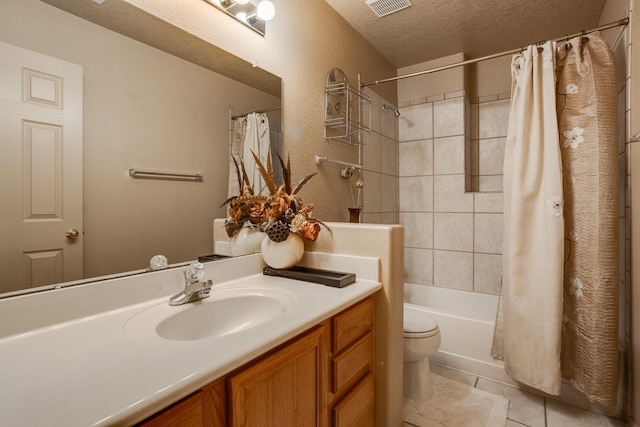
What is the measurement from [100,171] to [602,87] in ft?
6.92

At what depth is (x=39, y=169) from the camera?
76 cm

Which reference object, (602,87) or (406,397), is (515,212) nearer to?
(602,87)

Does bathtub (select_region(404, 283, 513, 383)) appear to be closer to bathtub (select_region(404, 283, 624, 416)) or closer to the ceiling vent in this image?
bathtub (select_region(404, 283, 624, 416))

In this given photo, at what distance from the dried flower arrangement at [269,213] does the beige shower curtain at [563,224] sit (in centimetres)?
114

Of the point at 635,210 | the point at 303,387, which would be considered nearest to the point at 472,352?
the point at 635,210

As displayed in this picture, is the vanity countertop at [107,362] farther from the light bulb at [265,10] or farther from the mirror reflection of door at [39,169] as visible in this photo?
the light bulb at [265,10]

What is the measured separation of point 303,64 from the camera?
5.63ft

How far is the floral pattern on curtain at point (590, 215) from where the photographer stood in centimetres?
142

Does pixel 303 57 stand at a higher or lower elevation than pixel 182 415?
higher

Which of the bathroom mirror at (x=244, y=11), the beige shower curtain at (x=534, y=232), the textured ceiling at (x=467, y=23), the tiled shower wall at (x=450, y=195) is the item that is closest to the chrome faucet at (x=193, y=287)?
the bathroom mirror at (x=244, y=11)

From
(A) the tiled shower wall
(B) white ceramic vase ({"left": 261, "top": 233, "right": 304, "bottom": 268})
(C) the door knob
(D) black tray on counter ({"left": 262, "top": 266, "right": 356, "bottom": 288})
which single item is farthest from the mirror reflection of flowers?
(A) the tiled shower wall

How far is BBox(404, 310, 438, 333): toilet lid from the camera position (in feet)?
5.41

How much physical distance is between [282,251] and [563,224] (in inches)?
53.2

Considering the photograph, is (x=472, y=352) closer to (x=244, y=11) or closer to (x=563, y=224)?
(x=563, y=224)
